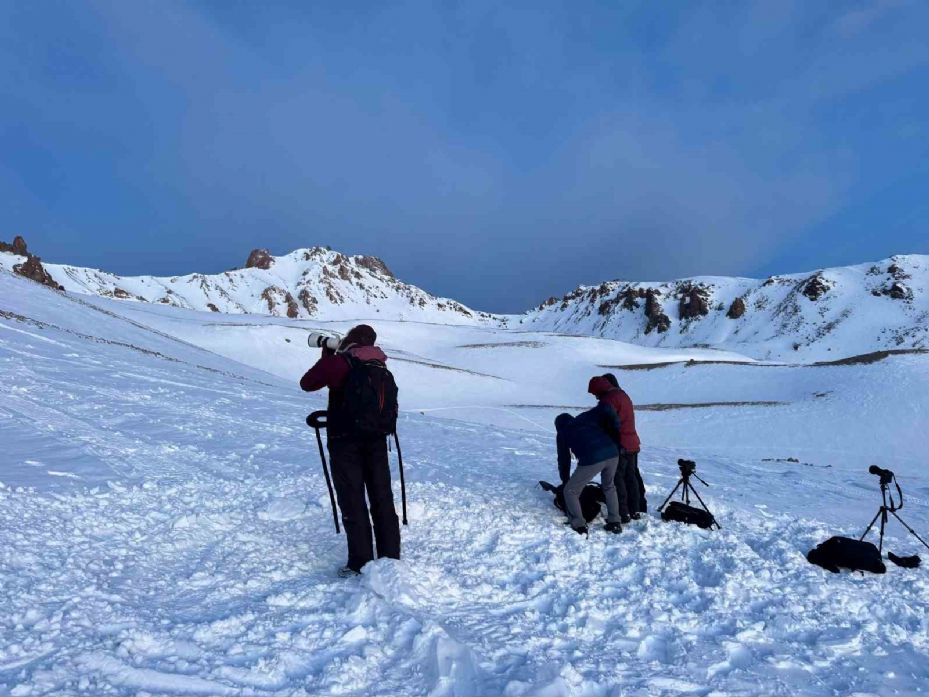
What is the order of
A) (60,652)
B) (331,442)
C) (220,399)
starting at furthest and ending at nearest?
(220,399), (331,442), (60,652)

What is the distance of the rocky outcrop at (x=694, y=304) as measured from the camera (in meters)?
142

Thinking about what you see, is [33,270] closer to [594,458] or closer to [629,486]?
[629,486]

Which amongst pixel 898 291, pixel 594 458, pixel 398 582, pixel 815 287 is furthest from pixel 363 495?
pixel 815 287

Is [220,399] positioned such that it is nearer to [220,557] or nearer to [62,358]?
[62,358]

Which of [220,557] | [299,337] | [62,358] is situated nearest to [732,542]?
[220,557]

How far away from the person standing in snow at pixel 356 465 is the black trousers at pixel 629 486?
3705mm

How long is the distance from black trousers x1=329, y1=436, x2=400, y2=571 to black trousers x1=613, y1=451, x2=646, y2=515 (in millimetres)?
3648

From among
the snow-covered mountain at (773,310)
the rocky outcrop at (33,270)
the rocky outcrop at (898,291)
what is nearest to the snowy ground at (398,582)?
the rocky outcrop at (33,270)

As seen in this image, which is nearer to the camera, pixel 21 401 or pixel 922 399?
pixel 21 401

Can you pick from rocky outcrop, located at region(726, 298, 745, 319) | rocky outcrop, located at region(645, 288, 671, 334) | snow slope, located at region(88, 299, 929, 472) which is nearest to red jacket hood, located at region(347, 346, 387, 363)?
snow slope, located at region(88, 299, 929, 472)

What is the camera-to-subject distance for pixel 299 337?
45.8 m

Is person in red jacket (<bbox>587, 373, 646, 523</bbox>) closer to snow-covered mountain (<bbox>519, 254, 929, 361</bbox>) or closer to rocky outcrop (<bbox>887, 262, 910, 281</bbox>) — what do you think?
snow-covered mountain (<bbox>519, 254, 929, 361</bbox>)

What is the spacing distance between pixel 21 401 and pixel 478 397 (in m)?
27.7

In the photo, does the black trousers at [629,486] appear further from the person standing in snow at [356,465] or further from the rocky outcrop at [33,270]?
the rocky outcrop at [33,270]
